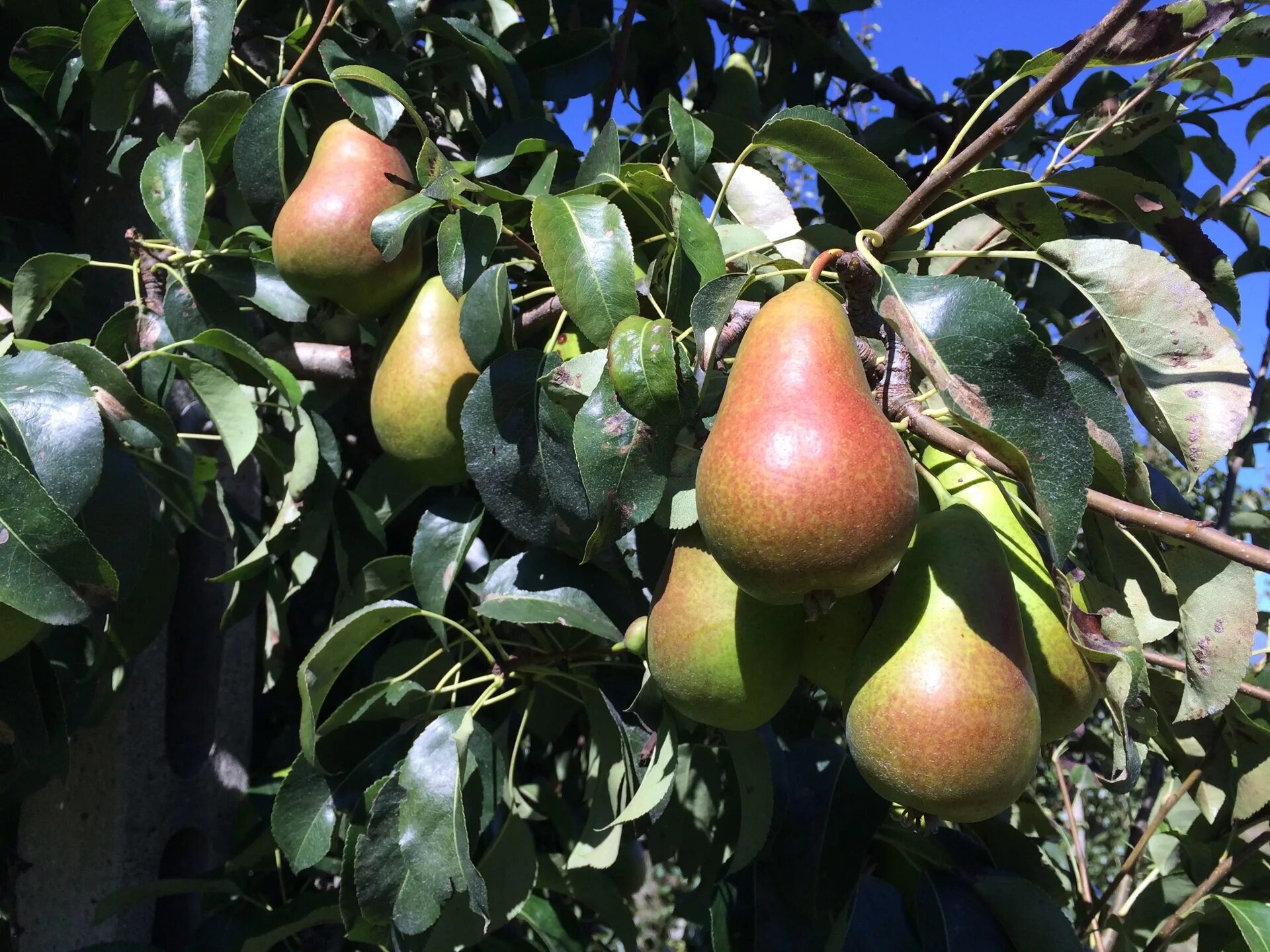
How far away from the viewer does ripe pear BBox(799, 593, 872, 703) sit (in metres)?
0.76

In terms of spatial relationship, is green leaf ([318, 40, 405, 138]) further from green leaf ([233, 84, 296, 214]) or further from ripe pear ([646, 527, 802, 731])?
ripe pear ([646, 527, 802, 731])

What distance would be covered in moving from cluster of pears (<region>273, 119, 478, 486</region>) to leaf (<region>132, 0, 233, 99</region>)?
147 millimetres

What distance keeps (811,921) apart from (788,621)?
412 mm

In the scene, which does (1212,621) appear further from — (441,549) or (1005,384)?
(441,549)

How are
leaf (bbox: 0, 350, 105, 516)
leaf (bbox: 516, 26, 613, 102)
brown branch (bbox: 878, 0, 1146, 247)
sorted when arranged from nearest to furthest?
brown branch (bbox: 878, 0, 1146, 247) → leaf (bbox: 0, 350, 105, 516) → leaf (bbox: 516, 26, 613, 102)

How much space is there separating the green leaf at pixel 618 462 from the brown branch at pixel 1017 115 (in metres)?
0.19

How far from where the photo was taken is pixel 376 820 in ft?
3.15

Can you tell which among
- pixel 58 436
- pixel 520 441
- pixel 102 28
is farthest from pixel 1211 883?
pixel 102 28

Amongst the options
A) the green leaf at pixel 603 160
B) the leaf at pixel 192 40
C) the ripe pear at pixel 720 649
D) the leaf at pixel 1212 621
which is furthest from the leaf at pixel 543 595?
the leaf at pixel 192 40

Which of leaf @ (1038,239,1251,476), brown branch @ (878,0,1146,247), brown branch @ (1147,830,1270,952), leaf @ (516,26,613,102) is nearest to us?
brown branch @ (878,0,1146,247)

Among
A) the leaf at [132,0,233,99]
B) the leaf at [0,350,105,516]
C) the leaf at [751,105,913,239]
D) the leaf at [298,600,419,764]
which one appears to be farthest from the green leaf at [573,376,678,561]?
the leaf at [132,0,233,99]

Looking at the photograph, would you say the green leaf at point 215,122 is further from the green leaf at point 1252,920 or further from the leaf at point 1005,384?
the green leaf at point 1252,920

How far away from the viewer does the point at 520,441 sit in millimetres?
922

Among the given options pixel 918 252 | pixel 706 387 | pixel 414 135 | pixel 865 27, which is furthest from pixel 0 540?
pixel 865 27
